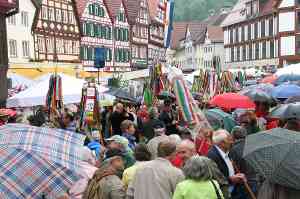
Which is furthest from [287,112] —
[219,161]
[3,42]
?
[3,42]

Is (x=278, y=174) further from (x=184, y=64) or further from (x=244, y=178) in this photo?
(x=184, y=64)

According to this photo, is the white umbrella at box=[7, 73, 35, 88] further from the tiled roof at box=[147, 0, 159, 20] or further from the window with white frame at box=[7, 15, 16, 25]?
the tiled roof at box=[147, 0, 159, 20]

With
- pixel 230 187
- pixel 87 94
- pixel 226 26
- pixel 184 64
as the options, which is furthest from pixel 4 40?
pixel 184 64

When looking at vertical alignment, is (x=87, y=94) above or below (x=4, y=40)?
below

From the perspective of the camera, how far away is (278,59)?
215 ft

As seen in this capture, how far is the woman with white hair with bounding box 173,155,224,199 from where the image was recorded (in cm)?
587

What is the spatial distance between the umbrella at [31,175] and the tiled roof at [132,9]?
56.1 metres

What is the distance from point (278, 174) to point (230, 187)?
2326 millimetres

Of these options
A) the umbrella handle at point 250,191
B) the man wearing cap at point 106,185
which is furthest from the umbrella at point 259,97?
the man wearing cap at point 106,185

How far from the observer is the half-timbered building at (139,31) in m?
62.0

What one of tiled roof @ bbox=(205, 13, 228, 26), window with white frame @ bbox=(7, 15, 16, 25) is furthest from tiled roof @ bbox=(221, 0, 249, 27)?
window with white frame @ bbox=(7, 15, 16, 25)

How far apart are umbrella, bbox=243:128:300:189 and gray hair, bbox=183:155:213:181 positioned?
447 mm

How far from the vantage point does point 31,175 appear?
5.13 m

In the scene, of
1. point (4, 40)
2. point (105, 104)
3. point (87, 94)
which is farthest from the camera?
point (4, 40)
